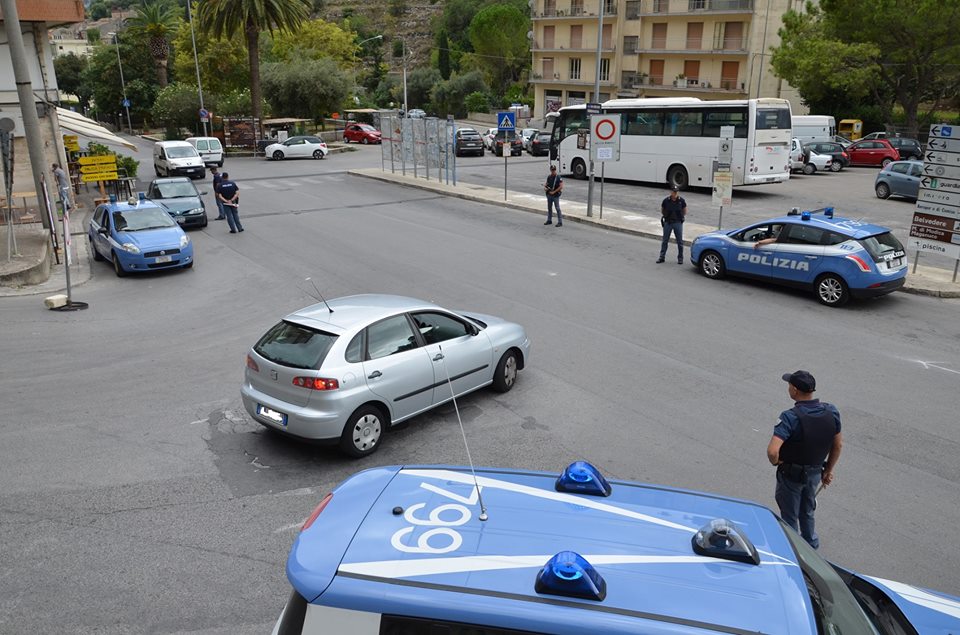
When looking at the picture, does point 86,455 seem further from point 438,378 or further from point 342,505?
point 342,505

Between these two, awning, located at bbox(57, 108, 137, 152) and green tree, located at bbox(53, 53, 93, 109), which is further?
green tree, located at bbox(53, 53, 93, 109)

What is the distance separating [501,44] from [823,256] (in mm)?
83842

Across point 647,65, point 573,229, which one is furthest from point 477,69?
point 573,229

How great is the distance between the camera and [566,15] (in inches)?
2714

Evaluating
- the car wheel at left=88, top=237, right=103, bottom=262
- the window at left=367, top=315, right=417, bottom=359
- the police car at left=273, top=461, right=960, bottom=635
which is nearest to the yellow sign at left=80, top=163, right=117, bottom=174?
the car wheel at left=88, top=237, right=103, bottom=262

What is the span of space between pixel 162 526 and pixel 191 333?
6365 mm

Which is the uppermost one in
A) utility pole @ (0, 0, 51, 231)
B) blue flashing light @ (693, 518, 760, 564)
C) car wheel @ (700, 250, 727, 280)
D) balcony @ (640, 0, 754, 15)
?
balcony @ (640, 0, 754, 15)

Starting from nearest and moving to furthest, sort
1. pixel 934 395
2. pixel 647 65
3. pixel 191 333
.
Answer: pixel 934 395, pixel 191 333, pixel 647 65

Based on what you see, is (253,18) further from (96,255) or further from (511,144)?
(96,255)

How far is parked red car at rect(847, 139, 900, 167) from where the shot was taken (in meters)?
36.7

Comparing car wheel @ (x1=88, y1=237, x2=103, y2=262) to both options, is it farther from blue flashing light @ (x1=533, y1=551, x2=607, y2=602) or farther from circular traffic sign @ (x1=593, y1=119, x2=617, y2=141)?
blue flashing light @ (x1=533, y1=551, x2=607, y2=602)

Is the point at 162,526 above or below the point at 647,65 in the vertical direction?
below

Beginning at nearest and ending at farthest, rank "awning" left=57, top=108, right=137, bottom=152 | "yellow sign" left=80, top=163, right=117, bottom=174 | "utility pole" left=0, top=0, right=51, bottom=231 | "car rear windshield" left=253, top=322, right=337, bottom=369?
"car rear windshield" left=253, top=322, right=337, bottom=369 < "utility pole" left=0, top=0, right=51, bottom=231 < "yellow sign" left=80, top=163, right=117, bottom=174 < "awning" left=57, top=108, right=137, bottom=152

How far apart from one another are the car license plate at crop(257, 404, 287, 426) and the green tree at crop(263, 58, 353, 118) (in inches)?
2127
